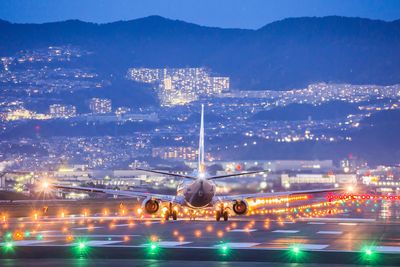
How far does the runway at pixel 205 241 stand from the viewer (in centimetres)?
3534

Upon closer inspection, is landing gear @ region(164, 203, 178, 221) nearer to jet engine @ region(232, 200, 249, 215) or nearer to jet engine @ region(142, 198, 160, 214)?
jet engine @ region(142, 198, 160, 214)

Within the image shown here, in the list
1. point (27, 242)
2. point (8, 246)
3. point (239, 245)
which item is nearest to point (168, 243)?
point (239, 245)

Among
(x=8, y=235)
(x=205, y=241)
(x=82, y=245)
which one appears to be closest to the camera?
(x=82, y=245)

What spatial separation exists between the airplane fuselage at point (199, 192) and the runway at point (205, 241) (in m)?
7.24

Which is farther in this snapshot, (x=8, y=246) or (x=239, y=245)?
(x=239, y=245)

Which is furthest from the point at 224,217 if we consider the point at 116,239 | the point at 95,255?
the point at 95,255

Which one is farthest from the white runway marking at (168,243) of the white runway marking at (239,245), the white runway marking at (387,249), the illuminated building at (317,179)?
the illuminated building at (317,179)

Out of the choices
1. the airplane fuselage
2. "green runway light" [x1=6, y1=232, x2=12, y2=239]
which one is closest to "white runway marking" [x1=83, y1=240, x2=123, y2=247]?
"green runway light" [x1=6, y1=232, x2=12, y2=239]

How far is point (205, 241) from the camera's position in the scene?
42438 mm

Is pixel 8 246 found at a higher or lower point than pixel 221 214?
lower

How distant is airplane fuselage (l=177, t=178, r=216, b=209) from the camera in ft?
212

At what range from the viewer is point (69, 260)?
1312 inches

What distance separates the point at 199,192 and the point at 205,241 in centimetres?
2226

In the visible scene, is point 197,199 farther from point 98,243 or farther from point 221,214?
point 98,243
